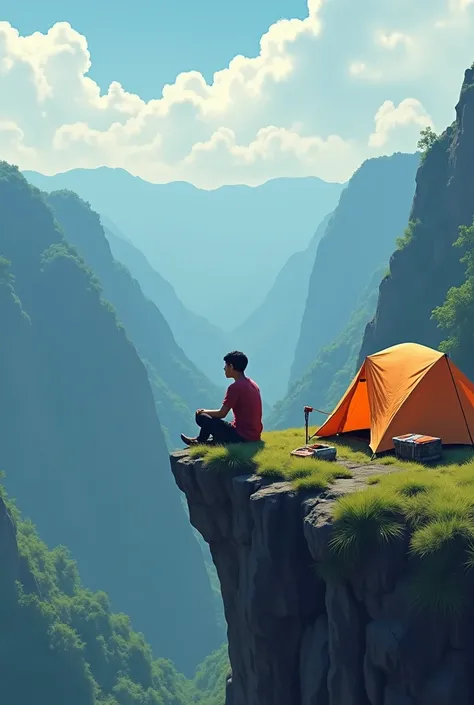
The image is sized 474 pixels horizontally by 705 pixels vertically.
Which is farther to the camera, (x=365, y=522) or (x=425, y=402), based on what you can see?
(x=425, y=402)

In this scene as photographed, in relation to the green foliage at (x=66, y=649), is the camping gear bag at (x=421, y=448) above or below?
above

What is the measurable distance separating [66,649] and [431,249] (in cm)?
6653

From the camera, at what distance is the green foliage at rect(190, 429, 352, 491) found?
51.0 ft

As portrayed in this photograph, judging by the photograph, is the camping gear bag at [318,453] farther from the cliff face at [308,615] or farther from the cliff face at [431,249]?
the cliff face at [431,249]

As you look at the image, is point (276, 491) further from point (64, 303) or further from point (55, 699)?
point (64, 303)

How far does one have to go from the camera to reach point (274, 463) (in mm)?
16547

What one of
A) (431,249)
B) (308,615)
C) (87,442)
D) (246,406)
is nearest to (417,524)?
(308,615)

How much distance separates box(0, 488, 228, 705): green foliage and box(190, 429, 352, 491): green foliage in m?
74.9

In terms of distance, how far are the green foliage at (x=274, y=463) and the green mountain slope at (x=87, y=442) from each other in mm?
139126

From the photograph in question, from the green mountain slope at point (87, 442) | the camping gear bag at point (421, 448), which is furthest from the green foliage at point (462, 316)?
the green mountain slope at point (87, 442)

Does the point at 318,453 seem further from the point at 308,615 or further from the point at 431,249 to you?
the point at 431,249

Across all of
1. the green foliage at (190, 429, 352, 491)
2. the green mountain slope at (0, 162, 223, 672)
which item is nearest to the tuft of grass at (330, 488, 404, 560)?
the green foliage at (190, 429, 352, 491)

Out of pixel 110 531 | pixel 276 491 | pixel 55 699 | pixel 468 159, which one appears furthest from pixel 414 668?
pixel 110 531

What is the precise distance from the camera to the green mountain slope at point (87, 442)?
154 m
